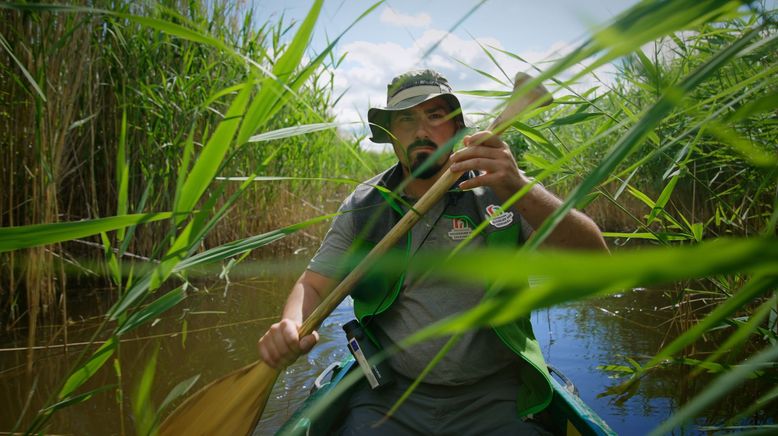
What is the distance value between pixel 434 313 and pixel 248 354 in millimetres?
1469

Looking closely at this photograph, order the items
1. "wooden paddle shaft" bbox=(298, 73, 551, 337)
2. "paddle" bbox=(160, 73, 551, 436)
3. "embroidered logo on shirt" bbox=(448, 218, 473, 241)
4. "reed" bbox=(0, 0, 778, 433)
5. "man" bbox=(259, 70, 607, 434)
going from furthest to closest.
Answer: "embroidered logo on shirt" bbox=(448, 218, 473, 241) < "man" bbox=(259, 70, 607, 434) < "paddle" bbox=(160, 73, 551, 436) < "wooden paddle shaft" bbox=(298, 73, 551, 337) < "reed" bbox=(0, 0, 778, 433)

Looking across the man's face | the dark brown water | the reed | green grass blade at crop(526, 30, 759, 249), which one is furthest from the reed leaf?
the man's face

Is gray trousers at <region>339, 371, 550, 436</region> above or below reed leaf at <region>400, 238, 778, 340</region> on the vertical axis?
below

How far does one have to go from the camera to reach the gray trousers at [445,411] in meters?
1.71

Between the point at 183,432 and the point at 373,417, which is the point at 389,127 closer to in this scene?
the point at 373,417

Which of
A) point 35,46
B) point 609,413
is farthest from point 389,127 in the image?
point 35,46

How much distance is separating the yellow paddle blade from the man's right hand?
36 millimetres

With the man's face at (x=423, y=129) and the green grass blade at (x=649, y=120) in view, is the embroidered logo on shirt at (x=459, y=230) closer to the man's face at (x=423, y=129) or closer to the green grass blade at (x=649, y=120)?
the man's face at (x=423, y=129)

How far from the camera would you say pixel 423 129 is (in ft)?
7.13

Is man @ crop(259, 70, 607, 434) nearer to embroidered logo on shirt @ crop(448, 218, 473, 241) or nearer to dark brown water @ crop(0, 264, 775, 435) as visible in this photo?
embroidered logo on shirt @ crop(448, 218, 473, 241)

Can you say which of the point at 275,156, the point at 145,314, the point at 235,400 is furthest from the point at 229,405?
the point at 275,156

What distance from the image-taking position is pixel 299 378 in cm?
280

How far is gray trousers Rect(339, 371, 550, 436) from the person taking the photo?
5.63 ft

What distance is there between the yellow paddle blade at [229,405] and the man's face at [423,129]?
1.03m
